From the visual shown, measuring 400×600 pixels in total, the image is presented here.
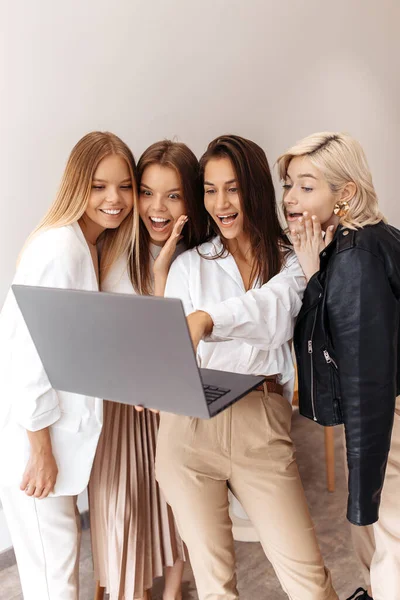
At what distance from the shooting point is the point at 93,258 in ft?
5.39

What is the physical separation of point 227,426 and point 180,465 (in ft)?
0.50

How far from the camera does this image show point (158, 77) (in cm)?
216

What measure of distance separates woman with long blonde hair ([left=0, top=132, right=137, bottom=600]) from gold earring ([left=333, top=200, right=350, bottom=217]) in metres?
0.58

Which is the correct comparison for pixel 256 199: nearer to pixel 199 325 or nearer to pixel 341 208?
pixel 341 208

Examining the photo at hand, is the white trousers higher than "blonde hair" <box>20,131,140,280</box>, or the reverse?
"blonde hair" <box>20,131,140,280</box>

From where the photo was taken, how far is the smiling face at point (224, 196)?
5.17 ft

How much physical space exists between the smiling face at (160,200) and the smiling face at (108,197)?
0.06m

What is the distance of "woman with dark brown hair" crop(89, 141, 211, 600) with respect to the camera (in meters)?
1.68

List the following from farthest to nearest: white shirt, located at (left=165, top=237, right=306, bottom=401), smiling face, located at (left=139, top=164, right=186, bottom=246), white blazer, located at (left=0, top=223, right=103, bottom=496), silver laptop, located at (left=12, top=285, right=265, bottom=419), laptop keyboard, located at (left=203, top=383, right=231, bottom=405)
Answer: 1. smiling face, located at (left=139, top=164, right=186, bottom=246)
2. white blazer, located at (left=0, top=223, right=103, bottom=496)
3. white shirt, located at (left=165, top=237, right=306, bottom=401)
4. laptop keyboard, located at (left=203, top=383, right=231, bottom=405)
5. silver laptop, located at (left=12, top=285, right=265, bottom=419)

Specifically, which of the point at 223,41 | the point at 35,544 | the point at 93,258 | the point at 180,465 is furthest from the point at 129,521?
the point at 223,41

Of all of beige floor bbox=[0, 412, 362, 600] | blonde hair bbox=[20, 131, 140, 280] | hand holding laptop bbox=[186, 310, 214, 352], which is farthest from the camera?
beige floor bbox=[0, 412, 362, 600]

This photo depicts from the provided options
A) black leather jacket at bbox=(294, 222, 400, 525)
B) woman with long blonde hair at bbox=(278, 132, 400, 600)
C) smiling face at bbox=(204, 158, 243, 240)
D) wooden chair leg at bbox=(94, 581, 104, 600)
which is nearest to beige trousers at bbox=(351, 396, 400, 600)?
woman with long blonde hair at bbox=(278, 132, 400, 600)

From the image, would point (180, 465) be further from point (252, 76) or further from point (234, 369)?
point (252, 76)

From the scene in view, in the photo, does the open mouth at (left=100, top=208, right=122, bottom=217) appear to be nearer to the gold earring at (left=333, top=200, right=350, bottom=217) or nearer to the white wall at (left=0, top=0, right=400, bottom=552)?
the white wall at (left=0, top=0, right=400, bottom=552)
